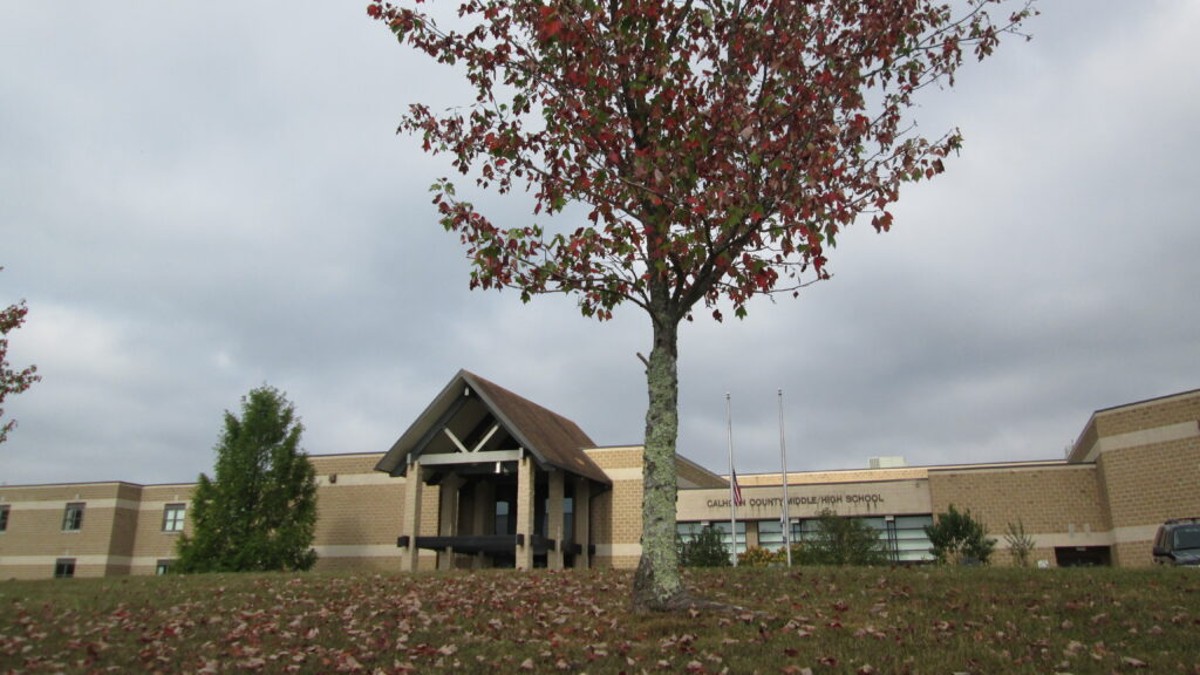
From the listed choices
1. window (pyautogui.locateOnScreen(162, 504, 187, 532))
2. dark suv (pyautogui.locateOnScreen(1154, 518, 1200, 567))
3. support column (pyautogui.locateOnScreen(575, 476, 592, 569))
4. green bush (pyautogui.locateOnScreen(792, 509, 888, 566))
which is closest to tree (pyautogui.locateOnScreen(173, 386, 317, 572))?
support column (pyautogui.locateOnScreen(575, 476, 592, 569))

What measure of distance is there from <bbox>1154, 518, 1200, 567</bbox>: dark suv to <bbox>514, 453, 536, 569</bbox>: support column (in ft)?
57.8

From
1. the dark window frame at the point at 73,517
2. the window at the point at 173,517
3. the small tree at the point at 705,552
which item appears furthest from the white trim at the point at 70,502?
the small tree at the point at 705,552

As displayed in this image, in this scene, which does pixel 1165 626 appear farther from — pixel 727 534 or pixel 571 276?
pixel 727 534

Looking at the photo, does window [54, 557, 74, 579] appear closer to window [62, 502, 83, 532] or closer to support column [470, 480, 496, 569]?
window [62, 502, 83, 532]

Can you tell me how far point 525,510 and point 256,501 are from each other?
35.3 feet

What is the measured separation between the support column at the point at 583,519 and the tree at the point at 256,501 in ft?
32.6

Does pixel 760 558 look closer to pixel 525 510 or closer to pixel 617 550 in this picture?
pixel 525 510

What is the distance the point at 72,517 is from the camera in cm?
4816

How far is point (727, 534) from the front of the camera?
125 ft

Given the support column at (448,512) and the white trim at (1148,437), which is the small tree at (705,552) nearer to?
the support column at (448,512)

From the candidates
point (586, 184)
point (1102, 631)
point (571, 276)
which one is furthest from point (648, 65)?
point (1102, 631)

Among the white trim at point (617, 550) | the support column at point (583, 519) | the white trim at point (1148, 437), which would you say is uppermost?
the white trim at point (1148, 437)

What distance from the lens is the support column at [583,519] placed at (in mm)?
34969

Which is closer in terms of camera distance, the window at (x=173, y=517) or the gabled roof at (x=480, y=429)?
the gabled roof at (x=480, y=429)
